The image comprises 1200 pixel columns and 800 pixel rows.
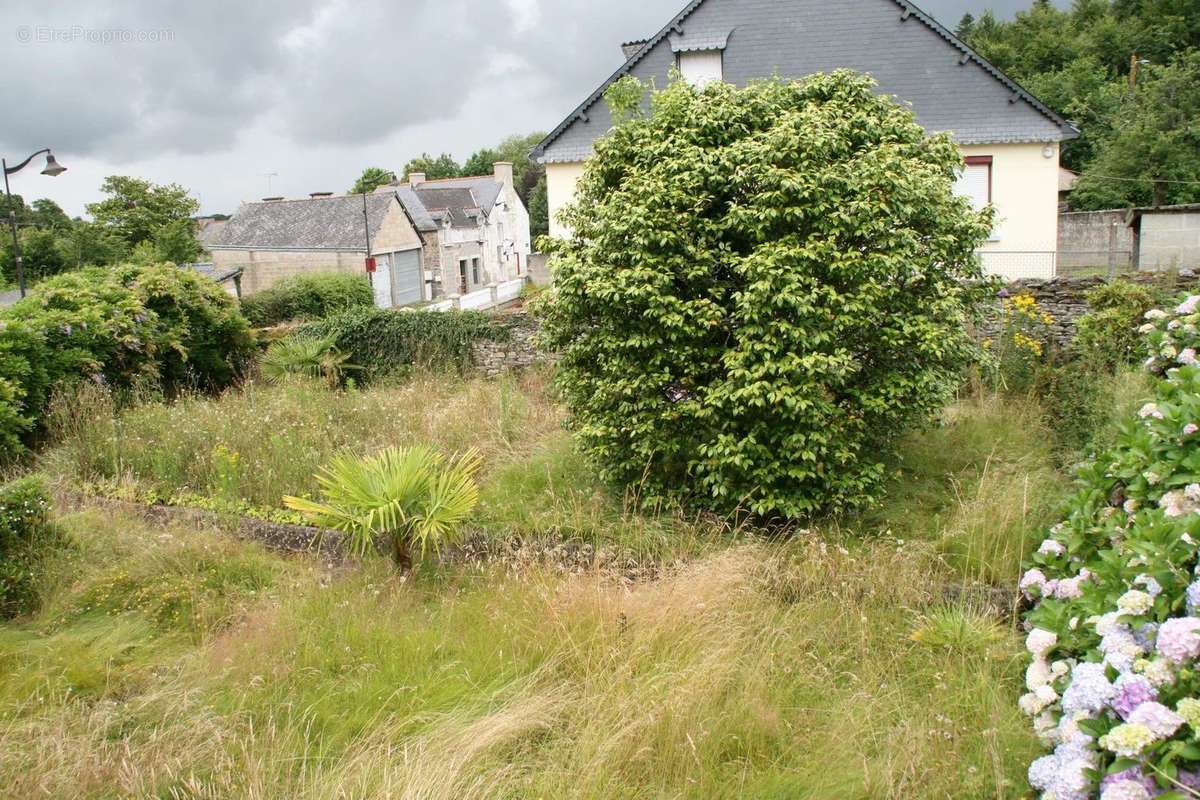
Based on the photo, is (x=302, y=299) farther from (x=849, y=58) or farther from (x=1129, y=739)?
(x=1129, y=739)

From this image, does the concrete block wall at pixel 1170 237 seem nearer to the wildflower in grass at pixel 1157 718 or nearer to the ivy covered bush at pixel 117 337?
the ivy covered bush at pixel 117 337

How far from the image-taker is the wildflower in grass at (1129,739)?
232 centimetres

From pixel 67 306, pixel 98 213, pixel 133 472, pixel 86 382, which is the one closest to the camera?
pixel 133 472

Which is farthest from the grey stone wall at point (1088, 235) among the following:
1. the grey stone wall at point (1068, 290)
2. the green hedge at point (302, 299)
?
the green hedge at point (302, 299)

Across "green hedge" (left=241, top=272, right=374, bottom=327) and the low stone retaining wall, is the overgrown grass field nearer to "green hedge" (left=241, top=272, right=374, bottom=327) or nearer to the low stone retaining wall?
the low stone retaining wall

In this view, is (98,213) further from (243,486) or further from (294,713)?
(294,713)

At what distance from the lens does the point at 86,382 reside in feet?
34.6

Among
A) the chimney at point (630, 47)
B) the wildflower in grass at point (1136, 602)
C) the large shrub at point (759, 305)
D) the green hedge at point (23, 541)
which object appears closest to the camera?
the wildflower in grass at point (1136, 602)

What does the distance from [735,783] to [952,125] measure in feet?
64.1

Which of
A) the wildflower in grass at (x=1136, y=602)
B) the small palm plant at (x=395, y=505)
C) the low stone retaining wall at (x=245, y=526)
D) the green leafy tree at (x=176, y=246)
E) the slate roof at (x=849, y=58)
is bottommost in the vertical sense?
the low stone retaining wall at (x=245, y=526)

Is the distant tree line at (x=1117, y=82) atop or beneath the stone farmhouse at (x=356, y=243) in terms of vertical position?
atop

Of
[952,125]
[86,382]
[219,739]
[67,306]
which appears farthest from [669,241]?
[952,125]

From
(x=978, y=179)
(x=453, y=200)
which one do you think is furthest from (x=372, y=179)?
(x=978, y=179)

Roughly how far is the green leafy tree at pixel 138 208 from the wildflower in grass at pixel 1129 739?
56867mm
